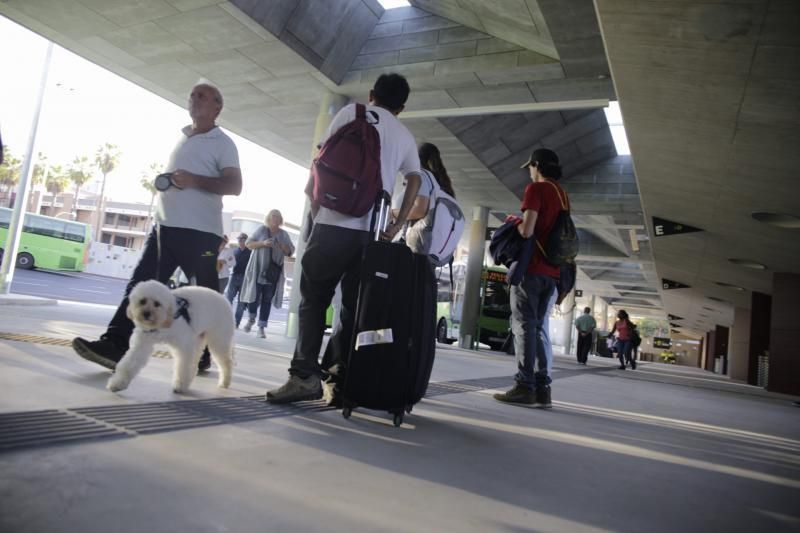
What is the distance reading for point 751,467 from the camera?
309cm

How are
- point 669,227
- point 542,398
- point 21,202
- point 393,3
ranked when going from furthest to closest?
point 669,227, point 393,3, point 21,202, point 542,398

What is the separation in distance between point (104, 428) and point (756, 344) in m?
22.4

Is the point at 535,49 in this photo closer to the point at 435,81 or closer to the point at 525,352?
the point at 435,81

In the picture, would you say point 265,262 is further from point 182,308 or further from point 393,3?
point 393,3

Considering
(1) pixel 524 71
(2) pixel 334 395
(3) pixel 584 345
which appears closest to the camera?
(2) pixel 334 395

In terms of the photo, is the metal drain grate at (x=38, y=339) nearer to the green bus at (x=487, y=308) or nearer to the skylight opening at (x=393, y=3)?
the skylight opening at (x=393, y=3)

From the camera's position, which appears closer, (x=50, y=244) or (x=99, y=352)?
(x=99, y=352)

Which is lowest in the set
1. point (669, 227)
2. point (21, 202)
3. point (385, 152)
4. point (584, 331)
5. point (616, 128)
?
point (584, 331)

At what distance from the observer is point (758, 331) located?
63.5 feet

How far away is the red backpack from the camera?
3.04 meters

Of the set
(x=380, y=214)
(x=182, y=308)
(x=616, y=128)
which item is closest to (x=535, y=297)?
(x=380, y=214)

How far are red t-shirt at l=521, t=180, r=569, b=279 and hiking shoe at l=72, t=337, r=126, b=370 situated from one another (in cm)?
323

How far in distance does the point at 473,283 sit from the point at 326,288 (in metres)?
16.5

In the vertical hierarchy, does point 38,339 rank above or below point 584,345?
below
